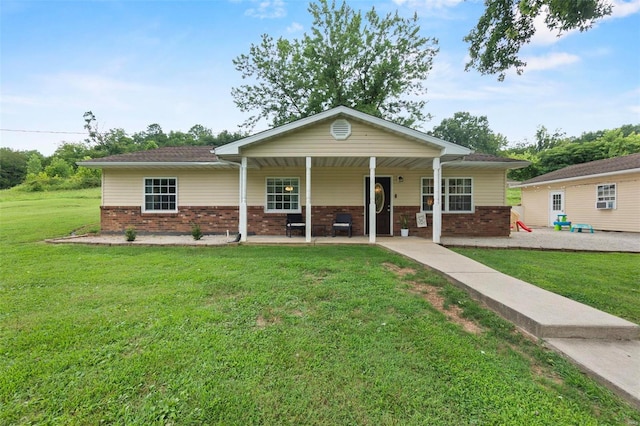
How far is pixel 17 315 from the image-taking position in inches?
132

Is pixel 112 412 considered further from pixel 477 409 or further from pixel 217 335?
pixel 477 409

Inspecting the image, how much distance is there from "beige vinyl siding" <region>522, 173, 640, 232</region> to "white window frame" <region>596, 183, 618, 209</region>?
3.6 inches

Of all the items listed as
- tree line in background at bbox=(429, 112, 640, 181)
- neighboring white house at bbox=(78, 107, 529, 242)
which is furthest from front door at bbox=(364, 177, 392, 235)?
tree line in background at bbox=(429, 112, 640, 181)

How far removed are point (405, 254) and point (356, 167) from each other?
4.80 metres

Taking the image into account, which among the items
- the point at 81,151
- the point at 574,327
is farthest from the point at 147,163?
the point at 81,151

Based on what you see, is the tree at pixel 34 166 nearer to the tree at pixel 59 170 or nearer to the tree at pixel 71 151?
the tree at pixel 71 151

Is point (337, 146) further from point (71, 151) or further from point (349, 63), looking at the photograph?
point (71, 151)

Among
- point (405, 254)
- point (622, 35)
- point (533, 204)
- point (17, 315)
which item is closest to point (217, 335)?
point (17, 315)

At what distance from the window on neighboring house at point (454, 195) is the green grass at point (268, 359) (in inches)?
258

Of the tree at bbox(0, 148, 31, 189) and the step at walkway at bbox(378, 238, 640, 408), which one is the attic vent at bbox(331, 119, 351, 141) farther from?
the tree at bbox(0, 148, 31, 189)

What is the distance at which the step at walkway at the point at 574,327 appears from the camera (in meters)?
2.32

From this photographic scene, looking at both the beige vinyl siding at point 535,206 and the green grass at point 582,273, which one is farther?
the beige vinyl siding at point 535,206

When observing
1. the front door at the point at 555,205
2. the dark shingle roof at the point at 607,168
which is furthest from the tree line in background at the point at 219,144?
the front door at the point at 555,205

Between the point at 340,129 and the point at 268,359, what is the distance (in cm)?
706
